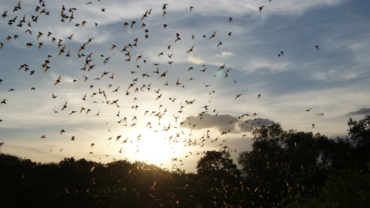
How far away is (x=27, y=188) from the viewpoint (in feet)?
126

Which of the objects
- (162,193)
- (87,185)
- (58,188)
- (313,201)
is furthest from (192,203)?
(313,201)

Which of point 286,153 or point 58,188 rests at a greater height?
point 286,153

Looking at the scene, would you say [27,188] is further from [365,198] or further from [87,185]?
[365,198]

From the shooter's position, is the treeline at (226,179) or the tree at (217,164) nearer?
the treeline at (226,179)

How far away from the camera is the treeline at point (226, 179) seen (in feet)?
118

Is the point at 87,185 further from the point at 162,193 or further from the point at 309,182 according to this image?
the point at 309,182

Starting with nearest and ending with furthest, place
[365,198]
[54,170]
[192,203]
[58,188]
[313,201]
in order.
Result: [365,198] < [313,201] < [58,188] < [54,170] < [192,203]

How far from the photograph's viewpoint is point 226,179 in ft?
235

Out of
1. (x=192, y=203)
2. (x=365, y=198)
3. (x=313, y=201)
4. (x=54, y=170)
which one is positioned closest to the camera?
(x=365, y=198)

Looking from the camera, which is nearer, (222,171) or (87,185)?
(87,185)

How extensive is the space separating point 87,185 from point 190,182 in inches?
986

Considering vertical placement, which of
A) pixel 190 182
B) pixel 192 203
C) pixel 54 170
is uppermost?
pixel 54 170

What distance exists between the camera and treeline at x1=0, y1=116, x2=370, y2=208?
118 ft

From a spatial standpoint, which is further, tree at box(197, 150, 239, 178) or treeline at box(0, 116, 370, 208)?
tree at box(197, 150, 239, 178)
